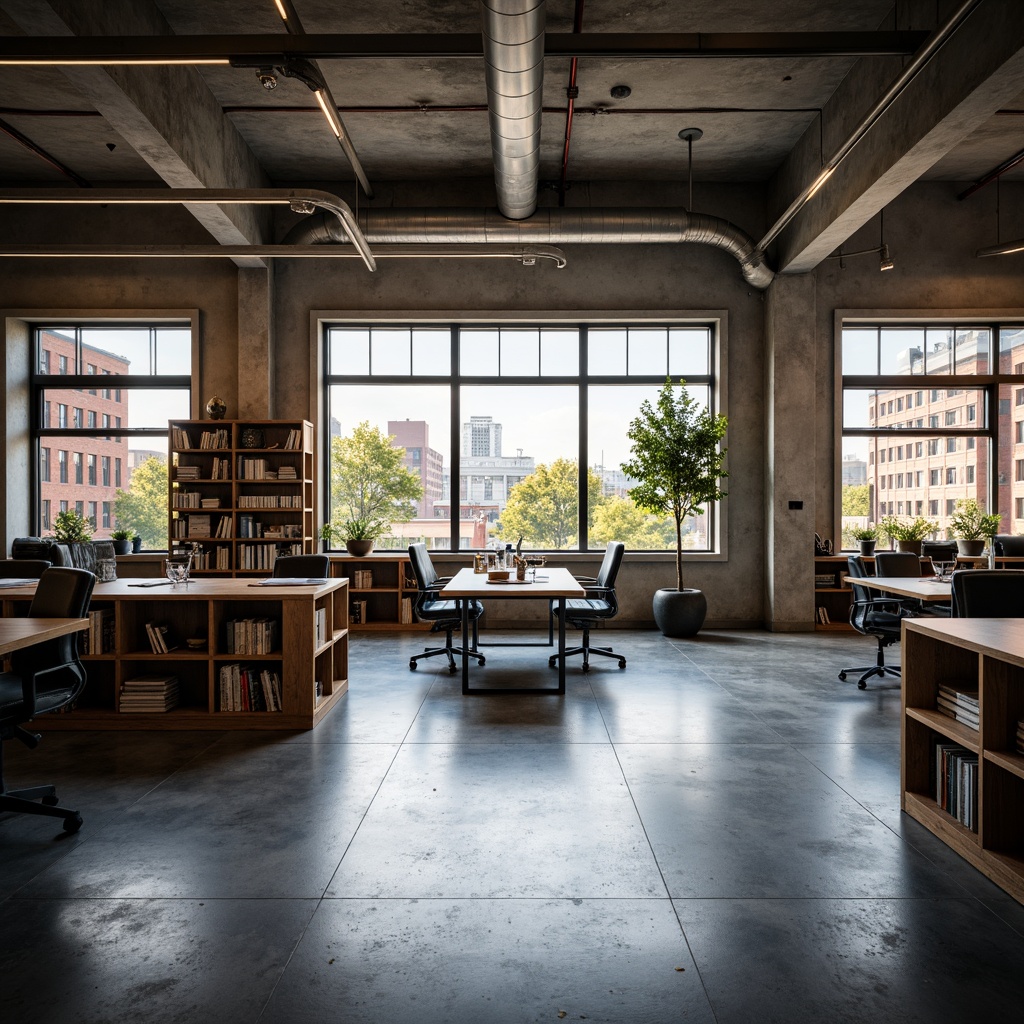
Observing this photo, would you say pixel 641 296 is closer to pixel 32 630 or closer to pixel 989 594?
pixel 989 594

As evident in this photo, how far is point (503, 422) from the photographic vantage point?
30.2ft

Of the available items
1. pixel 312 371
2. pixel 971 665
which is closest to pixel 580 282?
pixel 312 371

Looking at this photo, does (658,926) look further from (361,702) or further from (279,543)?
(279,543)

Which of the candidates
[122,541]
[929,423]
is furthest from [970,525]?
[122,541]

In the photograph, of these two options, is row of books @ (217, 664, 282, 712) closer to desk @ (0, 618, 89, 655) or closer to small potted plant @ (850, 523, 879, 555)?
desk @ (0, 618, 89, 655)

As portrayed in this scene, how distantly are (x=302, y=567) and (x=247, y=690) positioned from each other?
1.16 meters

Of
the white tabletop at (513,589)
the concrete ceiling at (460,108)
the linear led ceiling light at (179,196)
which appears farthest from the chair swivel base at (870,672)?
the linear led ceiling light at (179,196)

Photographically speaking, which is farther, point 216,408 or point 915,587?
point 216,408

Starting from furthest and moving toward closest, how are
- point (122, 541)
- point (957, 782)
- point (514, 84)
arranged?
point (122, 541), point (514, 84), point (957, 782)

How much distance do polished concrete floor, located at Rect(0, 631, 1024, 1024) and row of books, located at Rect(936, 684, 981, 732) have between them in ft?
1.73

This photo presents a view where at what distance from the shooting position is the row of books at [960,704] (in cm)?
292

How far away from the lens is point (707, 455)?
7.96 m

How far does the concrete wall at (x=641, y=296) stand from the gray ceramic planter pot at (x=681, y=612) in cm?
67

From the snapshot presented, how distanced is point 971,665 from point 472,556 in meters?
6.19
